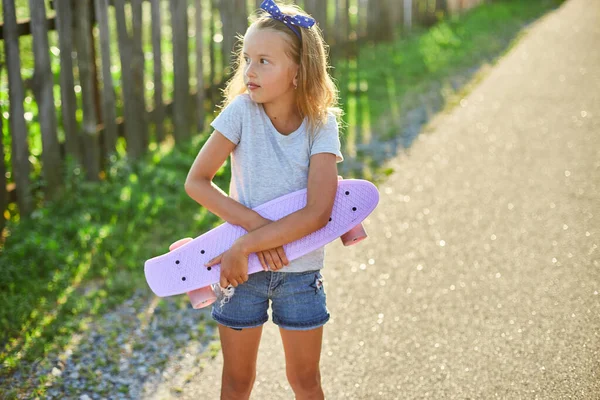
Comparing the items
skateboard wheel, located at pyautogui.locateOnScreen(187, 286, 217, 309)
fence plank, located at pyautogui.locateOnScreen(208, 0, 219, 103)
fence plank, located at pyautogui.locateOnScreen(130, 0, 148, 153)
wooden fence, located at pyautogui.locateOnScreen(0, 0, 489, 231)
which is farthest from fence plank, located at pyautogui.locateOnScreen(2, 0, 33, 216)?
skateboard wheel, located at pyautogui.locateOnScreen(187, 286, 217, 309)

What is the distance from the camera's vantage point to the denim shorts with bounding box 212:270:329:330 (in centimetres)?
254

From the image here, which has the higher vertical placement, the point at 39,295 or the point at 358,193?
the point at 358,193

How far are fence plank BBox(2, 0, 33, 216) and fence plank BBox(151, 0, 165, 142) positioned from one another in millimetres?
1357

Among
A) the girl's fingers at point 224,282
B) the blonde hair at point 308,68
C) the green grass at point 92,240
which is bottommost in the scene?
the green grass at point 92,240

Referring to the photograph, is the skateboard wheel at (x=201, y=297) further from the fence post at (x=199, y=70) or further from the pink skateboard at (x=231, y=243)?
the fence post at (x=199, y=70)

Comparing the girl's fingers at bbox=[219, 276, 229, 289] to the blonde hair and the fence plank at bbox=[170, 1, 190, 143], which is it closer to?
the blonde hair

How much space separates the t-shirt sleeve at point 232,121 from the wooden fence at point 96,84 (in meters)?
2.50

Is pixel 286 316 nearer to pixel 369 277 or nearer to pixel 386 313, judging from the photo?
pixel 386 313

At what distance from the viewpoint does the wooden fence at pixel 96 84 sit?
15.3 ft

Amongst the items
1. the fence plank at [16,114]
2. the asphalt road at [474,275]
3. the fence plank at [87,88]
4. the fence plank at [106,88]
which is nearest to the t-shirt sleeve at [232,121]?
the asphalt road at [474,275]

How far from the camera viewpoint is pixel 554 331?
12.2ft

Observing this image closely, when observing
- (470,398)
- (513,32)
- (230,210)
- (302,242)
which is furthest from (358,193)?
(513,32)

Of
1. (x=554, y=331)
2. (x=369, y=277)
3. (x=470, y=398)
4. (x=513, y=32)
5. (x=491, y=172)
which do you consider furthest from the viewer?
(x=513, y=32)

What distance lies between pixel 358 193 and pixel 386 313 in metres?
1.51
